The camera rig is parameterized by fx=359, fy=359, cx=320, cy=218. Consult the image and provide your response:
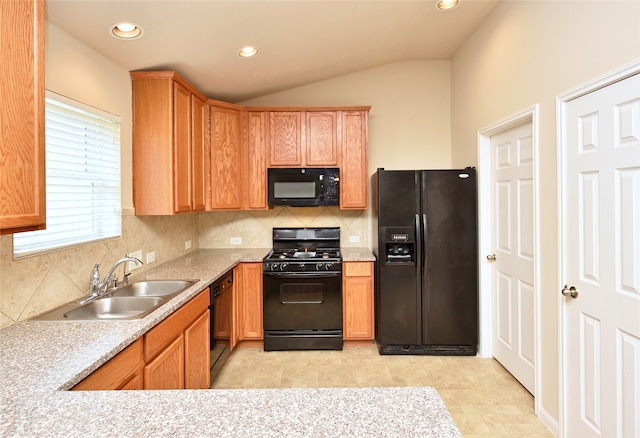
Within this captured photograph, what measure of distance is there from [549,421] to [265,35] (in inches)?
125

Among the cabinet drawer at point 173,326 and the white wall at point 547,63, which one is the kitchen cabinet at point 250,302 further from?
the white wall at point 547,63

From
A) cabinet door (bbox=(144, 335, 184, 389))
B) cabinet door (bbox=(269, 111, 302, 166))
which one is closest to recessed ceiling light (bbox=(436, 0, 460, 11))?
cabinet door (bbox=(269, 111, 302, 166))

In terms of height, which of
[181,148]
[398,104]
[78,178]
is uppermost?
[398,104]

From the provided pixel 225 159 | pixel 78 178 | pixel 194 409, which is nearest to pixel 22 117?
pixel 78 178

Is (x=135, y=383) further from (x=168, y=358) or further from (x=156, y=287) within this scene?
(x=156, y=287)

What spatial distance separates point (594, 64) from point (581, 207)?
72 cm

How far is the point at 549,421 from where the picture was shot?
2217 millimetres

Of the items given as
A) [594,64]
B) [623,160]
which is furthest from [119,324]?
[594,64]

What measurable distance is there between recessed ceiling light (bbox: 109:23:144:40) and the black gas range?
2034 mm

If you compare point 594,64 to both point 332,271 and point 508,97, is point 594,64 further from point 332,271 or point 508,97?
point 332,271

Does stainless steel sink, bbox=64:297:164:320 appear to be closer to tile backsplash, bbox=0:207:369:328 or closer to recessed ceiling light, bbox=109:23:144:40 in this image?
tile backsplash, bbox=0:207:369:328

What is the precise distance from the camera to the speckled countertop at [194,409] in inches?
34.2

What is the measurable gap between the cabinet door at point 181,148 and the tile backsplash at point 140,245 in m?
0.33

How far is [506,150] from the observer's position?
113 inches
